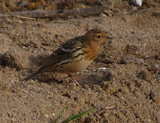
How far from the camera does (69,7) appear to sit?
9695mm

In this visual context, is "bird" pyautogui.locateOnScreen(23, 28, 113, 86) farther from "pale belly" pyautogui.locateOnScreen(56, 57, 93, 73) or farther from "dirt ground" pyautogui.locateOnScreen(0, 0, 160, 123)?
"dirt ground" pyautogui.locateOnScreen(0, 0, 160, 123)

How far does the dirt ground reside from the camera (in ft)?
18.1

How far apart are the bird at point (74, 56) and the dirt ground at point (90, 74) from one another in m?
0.25

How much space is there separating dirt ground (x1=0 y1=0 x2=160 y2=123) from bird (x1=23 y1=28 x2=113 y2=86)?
25 cm

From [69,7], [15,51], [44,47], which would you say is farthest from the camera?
[69,7]

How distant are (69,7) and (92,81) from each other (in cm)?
345

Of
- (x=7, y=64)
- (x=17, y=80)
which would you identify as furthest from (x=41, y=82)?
(x=7, y=64)

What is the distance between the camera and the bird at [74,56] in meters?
6.59

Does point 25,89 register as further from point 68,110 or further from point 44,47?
point 44,47

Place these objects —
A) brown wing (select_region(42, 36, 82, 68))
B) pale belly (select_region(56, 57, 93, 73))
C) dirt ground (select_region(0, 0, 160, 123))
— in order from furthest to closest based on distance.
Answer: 1. brown wing (select_region(42, 36, 82, 68))
2. pale belly (select_region(56, 57, 93, 73))
3. dirt ground (select_region(0, 0, 160, 123))

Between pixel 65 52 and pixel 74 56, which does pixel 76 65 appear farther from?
pixel 65 52

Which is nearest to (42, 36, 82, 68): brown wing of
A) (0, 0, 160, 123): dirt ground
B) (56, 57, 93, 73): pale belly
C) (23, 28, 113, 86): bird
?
(23, 28, 113, 86): bird

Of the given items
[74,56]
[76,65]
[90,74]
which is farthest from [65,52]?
[90,74]

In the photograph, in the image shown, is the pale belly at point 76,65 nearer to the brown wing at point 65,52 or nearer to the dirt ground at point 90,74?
the brown wing at point 65,52
